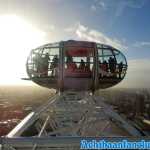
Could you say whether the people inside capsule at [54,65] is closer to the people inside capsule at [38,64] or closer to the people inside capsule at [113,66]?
the people inside capsule at [38,64]

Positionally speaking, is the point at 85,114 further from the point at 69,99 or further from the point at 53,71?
the point at 53,71

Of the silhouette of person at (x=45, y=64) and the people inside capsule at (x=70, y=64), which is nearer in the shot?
the people inside capsule at (x=70, y=64)

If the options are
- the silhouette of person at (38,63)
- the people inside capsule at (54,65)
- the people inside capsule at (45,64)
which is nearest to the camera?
the people inside capsule at (54,65)

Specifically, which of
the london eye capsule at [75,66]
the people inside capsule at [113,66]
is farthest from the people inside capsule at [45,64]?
the people inside capsule at [113,66]

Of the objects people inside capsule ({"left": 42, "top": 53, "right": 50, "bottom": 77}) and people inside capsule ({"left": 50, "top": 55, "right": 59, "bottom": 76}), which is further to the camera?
people inside capsule ({"left": 42, "top": 53, "right": 50, "bottom": 77})

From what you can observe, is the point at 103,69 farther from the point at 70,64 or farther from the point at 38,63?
the point at 38,63

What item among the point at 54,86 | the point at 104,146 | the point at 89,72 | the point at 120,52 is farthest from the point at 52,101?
the point at 104,146

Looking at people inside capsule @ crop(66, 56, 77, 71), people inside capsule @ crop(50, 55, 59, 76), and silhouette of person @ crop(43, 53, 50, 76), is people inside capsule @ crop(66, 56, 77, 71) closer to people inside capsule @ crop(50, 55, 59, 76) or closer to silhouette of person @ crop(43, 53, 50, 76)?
people inside capsule @ crop(50, 55, 59, 76)

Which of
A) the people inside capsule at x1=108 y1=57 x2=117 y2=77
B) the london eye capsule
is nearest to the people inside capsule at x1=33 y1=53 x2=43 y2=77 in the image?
the london eye capsule
